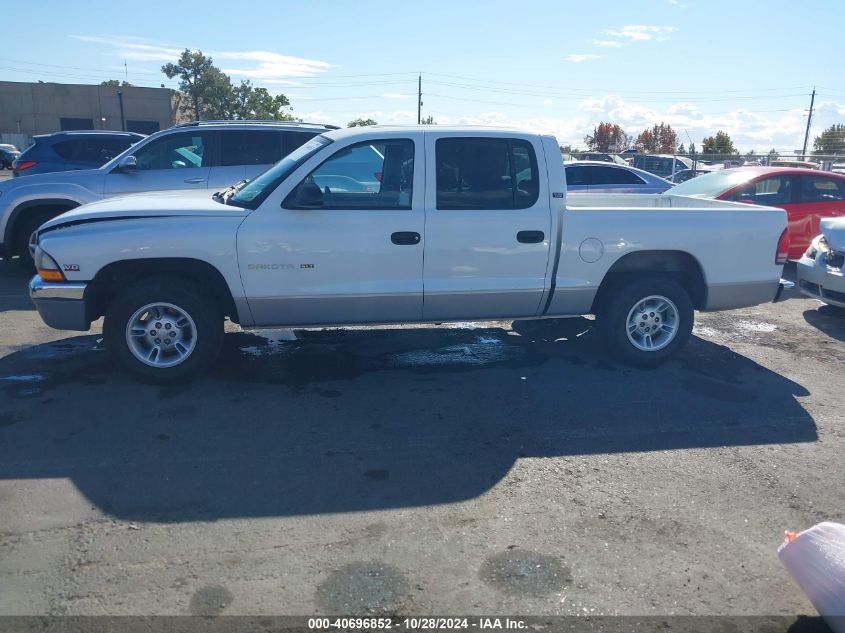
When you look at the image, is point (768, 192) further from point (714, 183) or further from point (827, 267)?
point (827, 267)

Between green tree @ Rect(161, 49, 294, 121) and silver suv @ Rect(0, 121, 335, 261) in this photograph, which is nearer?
silver suv @ Rect(0, 121, 335, 261)

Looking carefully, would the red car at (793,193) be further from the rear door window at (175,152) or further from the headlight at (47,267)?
the headlight at (47,267)

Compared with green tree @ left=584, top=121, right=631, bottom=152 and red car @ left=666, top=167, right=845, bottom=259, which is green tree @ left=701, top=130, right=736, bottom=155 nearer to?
green tree @ left=584, top=121, right=631, bottom=152

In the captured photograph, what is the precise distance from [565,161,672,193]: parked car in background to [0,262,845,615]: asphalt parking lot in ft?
23.9

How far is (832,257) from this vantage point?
811 centimetres

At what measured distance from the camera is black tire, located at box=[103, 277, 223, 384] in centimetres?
541

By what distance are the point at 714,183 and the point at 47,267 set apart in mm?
9231

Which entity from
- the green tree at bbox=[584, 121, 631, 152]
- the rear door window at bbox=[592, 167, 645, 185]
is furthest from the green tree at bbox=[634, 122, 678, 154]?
the rear door window at bbox=[592, 167, 645, 185]

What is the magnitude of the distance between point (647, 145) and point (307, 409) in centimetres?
5420

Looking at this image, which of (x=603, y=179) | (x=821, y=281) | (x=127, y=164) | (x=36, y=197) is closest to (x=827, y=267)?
(x=821, y=281)

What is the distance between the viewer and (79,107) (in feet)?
187

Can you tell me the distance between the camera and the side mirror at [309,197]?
5340 millimetres

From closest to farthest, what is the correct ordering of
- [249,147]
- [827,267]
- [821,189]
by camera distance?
[827,267] → [249,147] → [821,189]

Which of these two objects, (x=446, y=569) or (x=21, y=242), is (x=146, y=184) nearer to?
(x=21, y=242)
